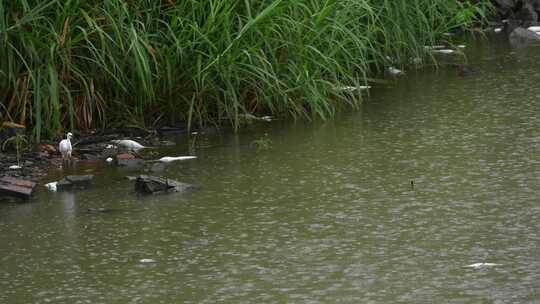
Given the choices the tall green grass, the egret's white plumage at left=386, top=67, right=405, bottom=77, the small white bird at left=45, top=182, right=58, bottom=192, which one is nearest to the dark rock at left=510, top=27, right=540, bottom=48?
the egret's white plumage at left=386, top=67, right=405, bottom=77

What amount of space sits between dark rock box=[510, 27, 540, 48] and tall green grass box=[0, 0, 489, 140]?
366cm

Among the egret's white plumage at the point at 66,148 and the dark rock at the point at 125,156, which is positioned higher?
the egret's white plumage at the point at 66,148

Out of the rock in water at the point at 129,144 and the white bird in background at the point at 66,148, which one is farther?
the rock in water at the point at 129,144

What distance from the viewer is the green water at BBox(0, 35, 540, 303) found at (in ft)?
14.6

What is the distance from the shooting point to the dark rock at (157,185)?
608cm

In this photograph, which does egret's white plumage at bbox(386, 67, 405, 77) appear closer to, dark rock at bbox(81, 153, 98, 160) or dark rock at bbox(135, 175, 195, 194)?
dark rock at bbox(81, 153, 98, 160)

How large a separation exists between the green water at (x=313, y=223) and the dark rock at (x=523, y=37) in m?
3.80

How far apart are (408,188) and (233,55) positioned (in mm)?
1819

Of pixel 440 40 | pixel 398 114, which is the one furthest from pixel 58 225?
pixel 440 40

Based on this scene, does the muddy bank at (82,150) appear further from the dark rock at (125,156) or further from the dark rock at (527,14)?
the dark rock at (527,14)

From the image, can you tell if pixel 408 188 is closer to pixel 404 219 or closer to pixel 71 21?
pixel 404 219

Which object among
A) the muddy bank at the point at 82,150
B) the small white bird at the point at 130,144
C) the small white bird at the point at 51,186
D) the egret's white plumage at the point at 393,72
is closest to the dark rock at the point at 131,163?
the muddy bank at the point at 82,150

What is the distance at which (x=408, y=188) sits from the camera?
590 centimetres

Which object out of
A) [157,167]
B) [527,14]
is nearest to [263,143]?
[157,167]
